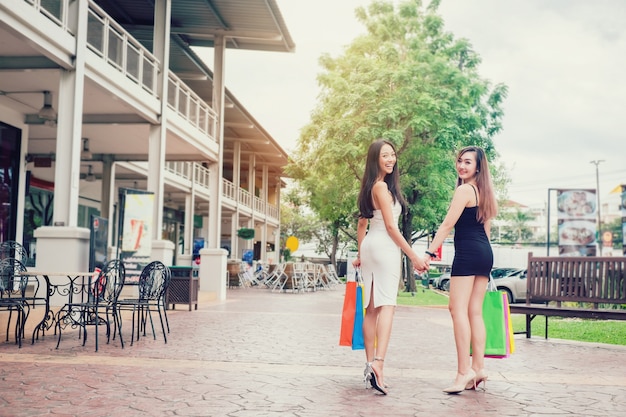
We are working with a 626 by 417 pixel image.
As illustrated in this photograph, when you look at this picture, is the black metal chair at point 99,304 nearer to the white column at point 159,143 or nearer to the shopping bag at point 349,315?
the shopping bag at point 349,315

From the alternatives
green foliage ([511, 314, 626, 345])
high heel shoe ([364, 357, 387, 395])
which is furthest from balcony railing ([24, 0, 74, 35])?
green foliage ([511, 314, 626, 345])

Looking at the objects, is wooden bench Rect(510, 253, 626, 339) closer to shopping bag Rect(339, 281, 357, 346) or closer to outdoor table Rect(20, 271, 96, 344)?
shopping bag Rect(339, 281, 357, 346)

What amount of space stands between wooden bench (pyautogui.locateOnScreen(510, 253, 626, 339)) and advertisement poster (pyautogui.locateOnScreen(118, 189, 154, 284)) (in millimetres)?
6705

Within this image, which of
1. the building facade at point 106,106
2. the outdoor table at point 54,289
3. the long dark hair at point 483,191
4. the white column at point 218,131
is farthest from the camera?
the white column at point 218,131

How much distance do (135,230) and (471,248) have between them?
840 centimetres

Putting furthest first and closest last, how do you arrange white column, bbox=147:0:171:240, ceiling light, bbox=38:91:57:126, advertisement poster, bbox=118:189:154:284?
white column, bbox=147:0:171:240, ceiling light, bbox=38:91:57:126, advertisement poster, bbox=118:189:154:284

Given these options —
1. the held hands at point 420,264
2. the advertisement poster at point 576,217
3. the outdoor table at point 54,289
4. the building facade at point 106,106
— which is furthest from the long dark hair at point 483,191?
the advertisement poster at point 576,217

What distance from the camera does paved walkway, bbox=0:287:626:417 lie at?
424cm

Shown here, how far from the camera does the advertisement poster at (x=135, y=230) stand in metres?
11.9

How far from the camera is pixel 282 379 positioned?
17.5ft

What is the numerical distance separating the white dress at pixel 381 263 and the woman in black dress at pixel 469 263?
284 mm

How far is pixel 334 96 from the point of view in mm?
22734

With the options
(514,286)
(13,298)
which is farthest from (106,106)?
(514,286)

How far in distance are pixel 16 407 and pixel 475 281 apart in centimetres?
321
